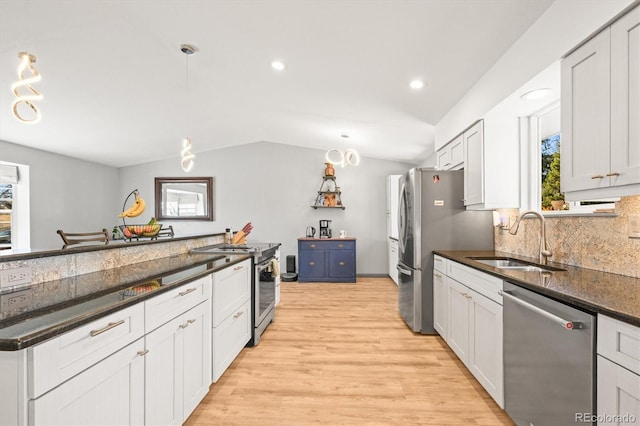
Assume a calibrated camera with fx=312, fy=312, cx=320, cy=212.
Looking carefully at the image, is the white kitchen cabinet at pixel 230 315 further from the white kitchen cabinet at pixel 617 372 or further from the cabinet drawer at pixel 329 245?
the cabinet drawer at pixel 329 245

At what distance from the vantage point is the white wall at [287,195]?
6520mm

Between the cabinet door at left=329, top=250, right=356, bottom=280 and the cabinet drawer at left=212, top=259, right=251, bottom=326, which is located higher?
the cabinet drawer at left=212, top=259, right=251, bottom=326

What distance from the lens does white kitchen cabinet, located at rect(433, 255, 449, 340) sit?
2.86 metres

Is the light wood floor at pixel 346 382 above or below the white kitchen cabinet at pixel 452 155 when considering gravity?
below

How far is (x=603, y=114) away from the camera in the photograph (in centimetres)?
146

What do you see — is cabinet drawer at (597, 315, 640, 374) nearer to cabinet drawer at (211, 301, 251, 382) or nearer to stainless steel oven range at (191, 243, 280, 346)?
cabinet drawer at (211, 301, 251, 382)

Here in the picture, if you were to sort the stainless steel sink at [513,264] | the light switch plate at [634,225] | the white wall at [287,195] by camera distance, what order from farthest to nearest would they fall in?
the white wall at [287,195]
the stainless steel sink at [513,264]
the light switch plate at [634,225]

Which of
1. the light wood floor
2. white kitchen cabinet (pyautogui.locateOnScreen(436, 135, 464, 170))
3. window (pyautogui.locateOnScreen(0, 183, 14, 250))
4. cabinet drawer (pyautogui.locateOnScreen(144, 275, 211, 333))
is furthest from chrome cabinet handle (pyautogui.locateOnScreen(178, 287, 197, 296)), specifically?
window (pyautogui.locateOnScreen(0, 183, 14, 250))

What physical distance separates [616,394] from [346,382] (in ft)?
5.18

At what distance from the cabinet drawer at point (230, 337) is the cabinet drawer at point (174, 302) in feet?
1.15

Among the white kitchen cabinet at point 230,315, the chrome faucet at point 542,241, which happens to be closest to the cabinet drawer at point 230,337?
the white kitchen cabinet at point 230,315

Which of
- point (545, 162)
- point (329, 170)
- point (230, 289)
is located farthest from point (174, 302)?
point (329, 170)

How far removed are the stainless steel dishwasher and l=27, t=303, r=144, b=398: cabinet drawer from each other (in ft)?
5.73

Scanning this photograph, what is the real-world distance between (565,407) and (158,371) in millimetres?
1781
